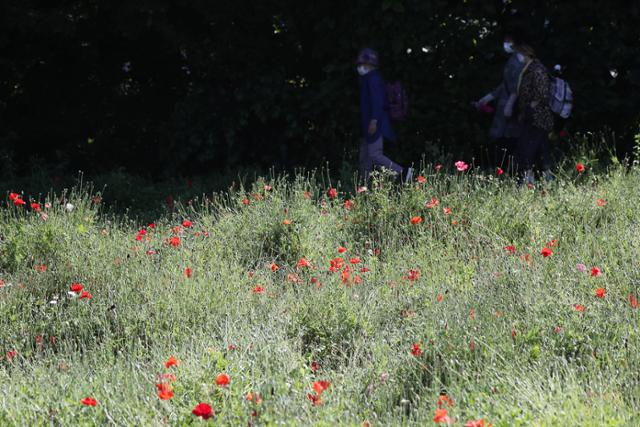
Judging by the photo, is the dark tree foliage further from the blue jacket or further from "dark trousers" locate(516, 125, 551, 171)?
"dark trousers" locate(516, 125, 551, 171)

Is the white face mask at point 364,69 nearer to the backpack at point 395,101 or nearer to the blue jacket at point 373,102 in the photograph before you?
the blue jacket at point 373,102

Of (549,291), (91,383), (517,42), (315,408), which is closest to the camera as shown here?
(315,408)

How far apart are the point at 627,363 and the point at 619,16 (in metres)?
6.44

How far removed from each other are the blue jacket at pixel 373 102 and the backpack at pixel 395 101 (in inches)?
4.6

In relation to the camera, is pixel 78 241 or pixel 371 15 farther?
pixel 371 15

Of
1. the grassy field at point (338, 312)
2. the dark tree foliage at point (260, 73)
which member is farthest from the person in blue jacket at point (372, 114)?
the grassy field at point (338, 312)

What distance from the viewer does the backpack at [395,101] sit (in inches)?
345

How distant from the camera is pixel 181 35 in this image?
10336 millimetres

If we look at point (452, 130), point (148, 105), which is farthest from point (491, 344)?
point (148, 105)

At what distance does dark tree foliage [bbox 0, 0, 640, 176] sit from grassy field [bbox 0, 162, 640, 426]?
263cm

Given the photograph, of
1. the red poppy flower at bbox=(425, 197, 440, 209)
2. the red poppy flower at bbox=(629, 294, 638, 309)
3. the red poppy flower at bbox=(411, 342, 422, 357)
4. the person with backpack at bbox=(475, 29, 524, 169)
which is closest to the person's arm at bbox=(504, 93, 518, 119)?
the person with backpack at bbox=(475, 29, 524, 169)

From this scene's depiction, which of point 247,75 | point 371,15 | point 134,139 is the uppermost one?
point 371,15

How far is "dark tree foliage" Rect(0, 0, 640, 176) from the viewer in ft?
31.3

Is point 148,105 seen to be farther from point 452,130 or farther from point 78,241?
point 78,241
